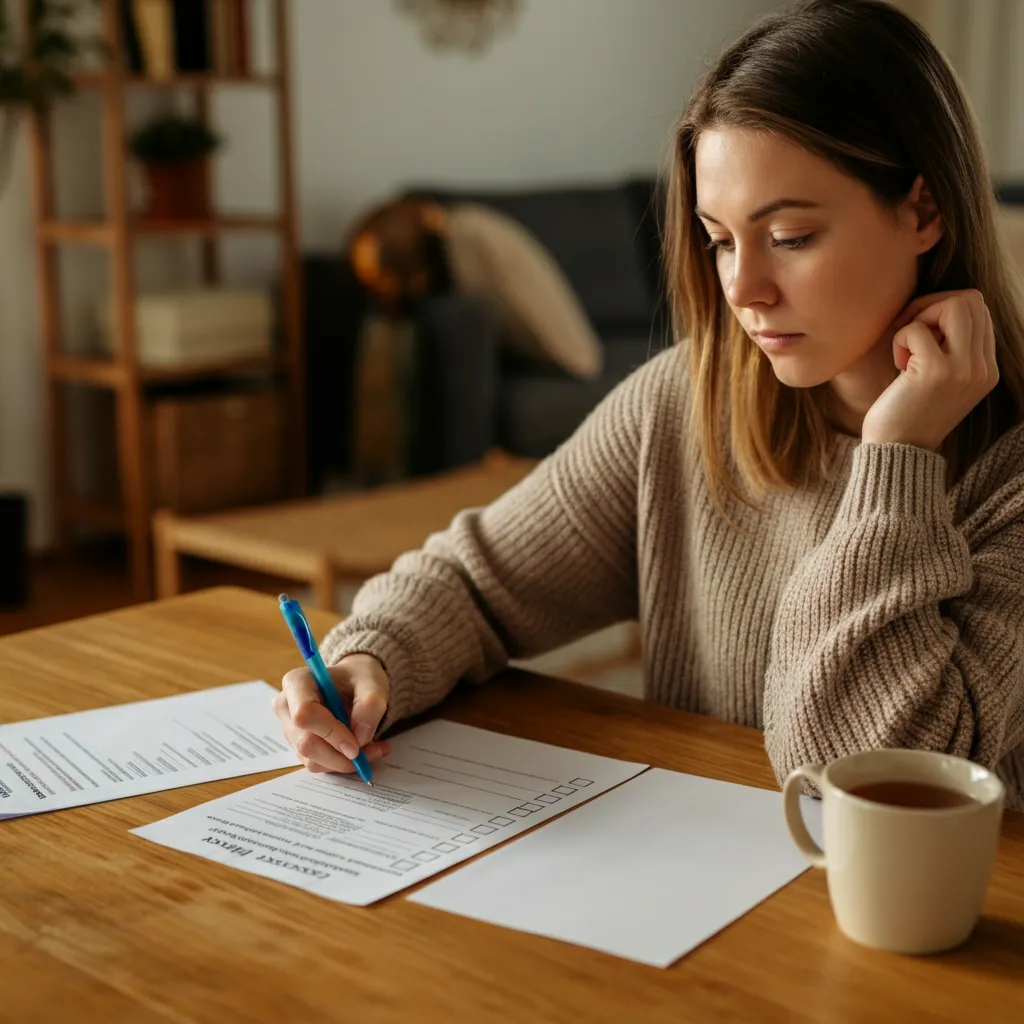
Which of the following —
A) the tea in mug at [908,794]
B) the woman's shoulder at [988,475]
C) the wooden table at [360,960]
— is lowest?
the wooden table at [360,960]

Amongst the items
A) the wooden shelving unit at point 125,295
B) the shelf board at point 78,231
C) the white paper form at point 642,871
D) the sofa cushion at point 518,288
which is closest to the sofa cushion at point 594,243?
the sofa cushion at point 518,288

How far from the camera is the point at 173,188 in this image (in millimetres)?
3719

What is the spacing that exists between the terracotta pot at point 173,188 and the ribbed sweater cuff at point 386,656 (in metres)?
2.81

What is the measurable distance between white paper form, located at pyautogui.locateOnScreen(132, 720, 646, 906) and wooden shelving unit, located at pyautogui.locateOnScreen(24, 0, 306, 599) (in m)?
2.70

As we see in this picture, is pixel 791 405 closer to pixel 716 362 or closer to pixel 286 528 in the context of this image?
pixel 716 362

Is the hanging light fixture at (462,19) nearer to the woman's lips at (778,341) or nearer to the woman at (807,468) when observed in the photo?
the woman at (807,468)

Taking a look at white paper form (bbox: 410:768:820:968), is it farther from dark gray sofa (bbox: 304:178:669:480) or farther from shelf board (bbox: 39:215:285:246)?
shelf board (bbox: 39:215:285:246)

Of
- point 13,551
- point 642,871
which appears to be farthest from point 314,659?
point 13,551

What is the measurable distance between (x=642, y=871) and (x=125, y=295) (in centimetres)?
299

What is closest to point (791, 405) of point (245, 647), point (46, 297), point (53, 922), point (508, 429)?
point (245, 647)

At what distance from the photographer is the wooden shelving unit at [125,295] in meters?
3.52

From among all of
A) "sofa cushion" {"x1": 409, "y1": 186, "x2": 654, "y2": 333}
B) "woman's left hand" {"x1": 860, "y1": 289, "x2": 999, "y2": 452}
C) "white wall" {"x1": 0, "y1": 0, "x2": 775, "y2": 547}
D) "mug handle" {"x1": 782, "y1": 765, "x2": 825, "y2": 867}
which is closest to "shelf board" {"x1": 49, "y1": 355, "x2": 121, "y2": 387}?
"white wall" {"x1": 0, "y1": 0, "x2": 775, "y2": 547}

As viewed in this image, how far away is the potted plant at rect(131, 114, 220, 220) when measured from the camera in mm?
3699

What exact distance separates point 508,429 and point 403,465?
0.29 m
